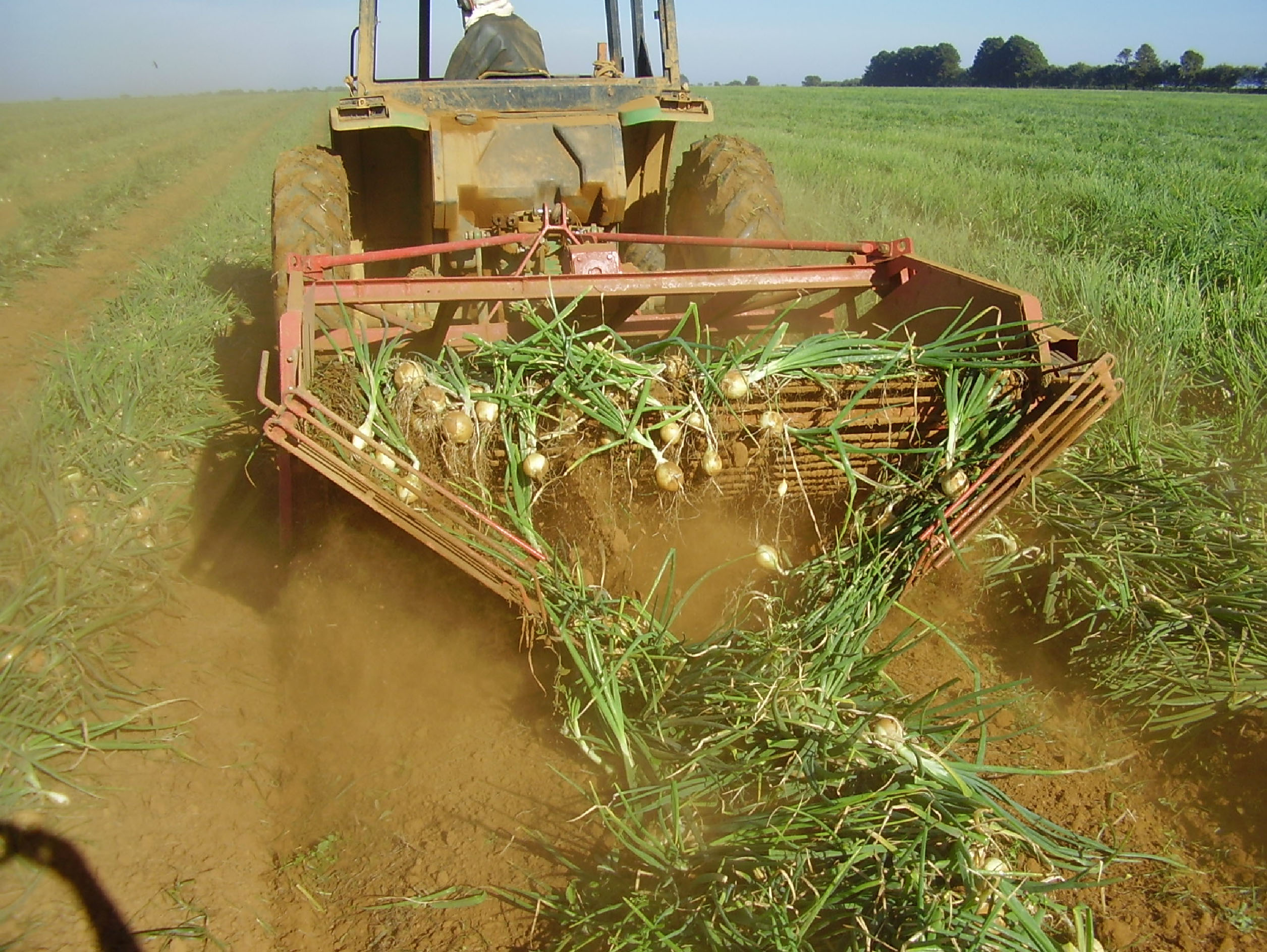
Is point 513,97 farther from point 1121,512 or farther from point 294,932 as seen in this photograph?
point 294,932

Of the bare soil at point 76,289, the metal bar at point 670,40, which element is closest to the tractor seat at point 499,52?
the metal bar at point 670,40

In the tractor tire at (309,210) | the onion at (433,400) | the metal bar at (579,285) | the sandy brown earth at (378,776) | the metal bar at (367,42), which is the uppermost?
the metal bar at (367,42)

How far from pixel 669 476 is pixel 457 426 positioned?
0.59 metres

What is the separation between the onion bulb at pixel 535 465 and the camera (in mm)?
2533

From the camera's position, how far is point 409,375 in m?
2.59

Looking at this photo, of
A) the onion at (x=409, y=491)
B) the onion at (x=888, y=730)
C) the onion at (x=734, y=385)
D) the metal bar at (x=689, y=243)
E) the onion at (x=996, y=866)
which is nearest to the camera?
the onion at (x=996, y=866)

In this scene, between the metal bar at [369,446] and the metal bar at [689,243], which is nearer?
the metal bar at [369,446]

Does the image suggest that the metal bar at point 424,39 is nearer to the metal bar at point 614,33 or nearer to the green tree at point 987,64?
the metal bar at point 614,33

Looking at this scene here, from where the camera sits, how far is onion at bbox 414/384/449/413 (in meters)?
2.54

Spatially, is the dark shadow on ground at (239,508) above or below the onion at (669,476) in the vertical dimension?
below

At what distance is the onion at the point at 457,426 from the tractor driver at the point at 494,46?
3.19m

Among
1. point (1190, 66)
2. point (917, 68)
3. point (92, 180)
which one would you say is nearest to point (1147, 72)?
point (1190, 66)

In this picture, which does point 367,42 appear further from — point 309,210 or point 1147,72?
point 1147,72

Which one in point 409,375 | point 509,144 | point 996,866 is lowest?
point 996,866
